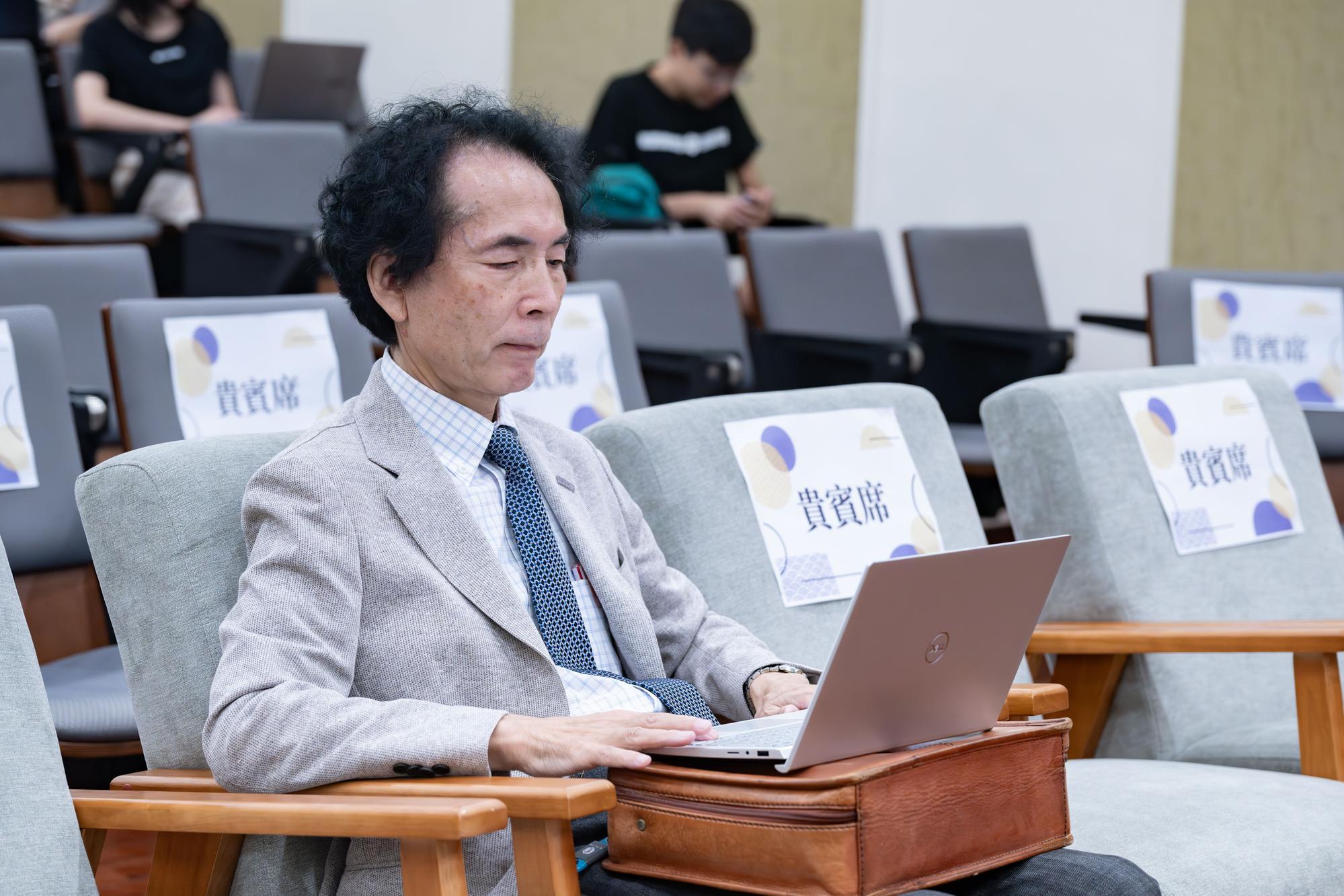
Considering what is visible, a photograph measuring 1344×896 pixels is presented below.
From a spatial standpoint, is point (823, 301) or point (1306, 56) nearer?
point (823, 301)

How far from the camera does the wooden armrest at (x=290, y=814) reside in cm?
122

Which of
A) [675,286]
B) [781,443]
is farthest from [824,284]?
[781,443]

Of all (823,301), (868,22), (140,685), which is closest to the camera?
(140,685)

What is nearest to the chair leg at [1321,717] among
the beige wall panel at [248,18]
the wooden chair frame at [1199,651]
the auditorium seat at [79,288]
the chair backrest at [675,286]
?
the wooden chair frame at [1199,651]

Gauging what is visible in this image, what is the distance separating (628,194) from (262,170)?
0.92 metres

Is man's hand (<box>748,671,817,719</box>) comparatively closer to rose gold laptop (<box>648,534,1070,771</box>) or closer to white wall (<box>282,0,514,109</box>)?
rose gold laptop (<box>648,534,1070,771</box>)

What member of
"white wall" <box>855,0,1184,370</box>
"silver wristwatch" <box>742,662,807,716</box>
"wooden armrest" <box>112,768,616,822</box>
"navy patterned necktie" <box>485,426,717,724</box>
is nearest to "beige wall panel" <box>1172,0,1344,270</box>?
"white wall" <box>855,0,1184,370</box>

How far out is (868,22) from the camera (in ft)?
17.9

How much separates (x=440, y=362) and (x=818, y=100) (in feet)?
14.9

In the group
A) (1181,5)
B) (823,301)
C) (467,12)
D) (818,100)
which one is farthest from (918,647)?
(467,12)

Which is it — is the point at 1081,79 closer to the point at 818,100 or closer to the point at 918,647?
the point at 818,100

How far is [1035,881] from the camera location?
144cm

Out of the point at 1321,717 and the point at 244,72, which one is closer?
the point at 1321,717

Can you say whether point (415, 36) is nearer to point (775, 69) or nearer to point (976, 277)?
point (775, 69)
